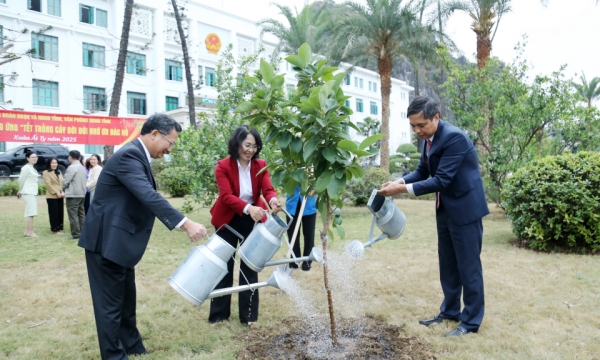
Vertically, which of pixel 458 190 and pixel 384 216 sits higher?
pixel 458 190

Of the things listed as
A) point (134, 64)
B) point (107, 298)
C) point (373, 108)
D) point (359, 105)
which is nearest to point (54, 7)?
point (134, 64)

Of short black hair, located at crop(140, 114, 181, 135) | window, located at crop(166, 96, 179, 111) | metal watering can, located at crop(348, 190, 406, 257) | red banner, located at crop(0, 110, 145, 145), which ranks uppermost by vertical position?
window, located at crop(166, 96, 179, 111)

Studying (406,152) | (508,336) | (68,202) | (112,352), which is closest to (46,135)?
(68,202)

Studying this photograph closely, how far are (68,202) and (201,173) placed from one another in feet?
8.64

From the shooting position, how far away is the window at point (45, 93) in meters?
24.3

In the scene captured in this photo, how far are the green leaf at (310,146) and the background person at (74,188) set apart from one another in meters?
6.82

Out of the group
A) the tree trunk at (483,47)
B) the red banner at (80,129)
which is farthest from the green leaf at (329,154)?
the tree trunk at (483,47)

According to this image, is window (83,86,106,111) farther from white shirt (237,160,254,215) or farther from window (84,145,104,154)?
white shirt (237,160,254,215)

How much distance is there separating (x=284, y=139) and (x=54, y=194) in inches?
299

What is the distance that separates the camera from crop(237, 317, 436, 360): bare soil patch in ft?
10.6

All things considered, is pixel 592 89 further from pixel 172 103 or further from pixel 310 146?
pixel 310 146

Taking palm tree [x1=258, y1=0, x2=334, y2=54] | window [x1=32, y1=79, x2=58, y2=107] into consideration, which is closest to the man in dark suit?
palm tree [x1=258, y1=0, x2=334, y2=54]

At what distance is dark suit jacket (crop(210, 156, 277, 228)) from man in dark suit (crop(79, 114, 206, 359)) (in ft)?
2.54

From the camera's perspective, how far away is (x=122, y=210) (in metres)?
2.88
